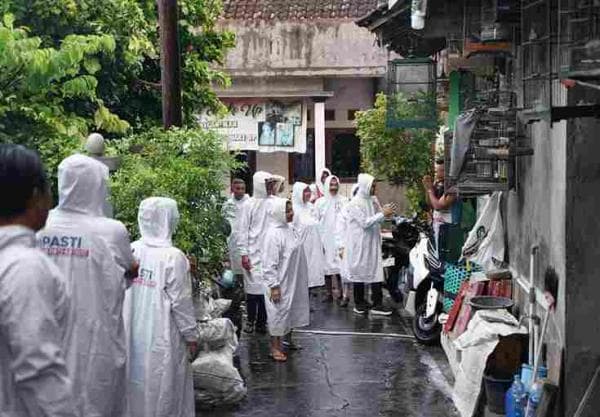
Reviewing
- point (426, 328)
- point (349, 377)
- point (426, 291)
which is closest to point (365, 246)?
point (426, 291)

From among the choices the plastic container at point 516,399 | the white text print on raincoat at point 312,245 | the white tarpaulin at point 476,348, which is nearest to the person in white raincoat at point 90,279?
the plastic container at point 516,399

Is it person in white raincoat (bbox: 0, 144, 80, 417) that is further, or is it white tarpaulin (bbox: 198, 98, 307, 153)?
white tarpaulin (bbox: 198, 98, 307, 153)

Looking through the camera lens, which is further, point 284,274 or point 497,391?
point 284,274

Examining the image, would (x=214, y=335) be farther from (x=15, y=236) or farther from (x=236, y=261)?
(x=15, y=236)

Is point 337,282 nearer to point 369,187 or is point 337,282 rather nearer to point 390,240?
point 390,240

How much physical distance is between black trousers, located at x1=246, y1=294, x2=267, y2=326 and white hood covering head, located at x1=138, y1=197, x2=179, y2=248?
5.46 metres

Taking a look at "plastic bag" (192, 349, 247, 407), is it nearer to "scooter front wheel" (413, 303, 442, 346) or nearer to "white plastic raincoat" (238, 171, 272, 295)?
"white plastic raincoat" (238, 171, 272, 295)

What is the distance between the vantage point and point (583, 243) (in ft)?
23.3

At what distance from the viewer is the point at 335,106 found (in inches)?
926

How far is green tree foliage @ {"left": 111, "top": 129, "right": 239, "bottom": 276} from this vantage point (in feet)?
26.9

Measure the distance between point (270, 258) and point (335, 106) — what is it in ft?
42.6

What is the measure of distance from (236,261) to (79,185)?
24.4 ft

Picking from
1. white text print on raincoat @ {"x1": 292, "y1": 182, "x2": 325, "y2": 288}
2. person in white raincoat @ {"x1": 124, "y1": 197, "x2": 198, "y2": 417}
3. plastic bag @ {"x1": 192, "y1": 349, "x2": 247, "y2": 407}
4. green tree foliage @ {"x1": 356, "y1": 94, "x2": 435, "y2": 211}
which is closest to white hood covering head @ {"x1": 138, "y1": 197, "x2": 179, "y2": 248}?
person in white raincoat @ {"x1": 124, "y1": 197, "x2": 198, "y2": 417}

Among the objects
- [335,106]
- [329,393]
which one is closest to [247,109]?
[335,106]
